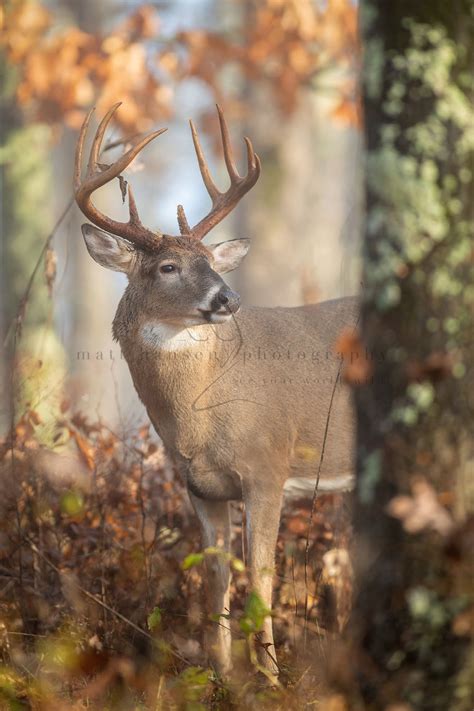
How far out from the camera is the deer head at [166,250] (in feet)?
16.7

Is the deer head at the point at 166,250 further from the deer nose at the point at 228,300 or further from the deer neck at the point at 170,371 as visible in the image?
the deer neck at the point at 170,371

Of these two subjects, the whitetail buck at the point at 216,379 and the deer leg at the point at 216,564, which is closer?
the deer leg at the point at 216,564

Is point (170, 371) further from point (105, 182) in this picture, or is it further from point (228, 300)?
point (105, 182)

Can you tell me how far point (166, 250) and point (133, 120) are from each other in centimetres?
665

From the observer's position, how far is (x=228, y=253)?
5.83 metres

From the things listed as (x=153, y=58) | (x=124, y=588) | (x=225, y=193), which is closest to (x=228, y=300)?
(x=225, y=193)

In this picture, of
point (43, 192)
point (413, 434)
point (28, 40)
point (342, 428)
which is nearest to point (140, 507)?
point (342, 428)

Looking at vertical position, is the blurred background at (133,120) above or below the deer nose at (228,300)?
above

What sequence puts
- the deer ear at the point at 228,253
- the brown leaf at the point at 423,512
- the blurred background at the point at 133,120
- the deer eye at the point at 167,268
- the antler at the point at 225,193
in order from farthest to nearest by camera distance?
the blurred background at the point at 133,120, the deer ear at the point at 228,253, the antler at the point at 225,193, the deer eye at the point at 167,268, the brown leaf at the point at 423,512

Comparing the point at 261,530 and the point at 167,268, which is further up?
the point at 167,268

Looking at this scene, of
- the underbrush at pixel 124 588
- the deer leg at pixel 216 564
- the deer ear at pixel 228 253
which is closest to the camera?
the underbrush at pixel 124 588

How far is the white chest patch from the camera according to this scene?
5.32 meters

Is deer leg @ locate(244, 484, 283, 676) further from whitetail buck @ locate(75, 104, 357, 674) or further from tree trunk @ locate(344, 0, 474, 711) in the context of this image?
tree trunk @ locate(344, 0, 474, 711)

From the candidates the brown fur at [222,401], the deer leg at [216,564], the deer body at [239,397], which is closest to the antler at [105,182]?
the brown fur at [222,401]
